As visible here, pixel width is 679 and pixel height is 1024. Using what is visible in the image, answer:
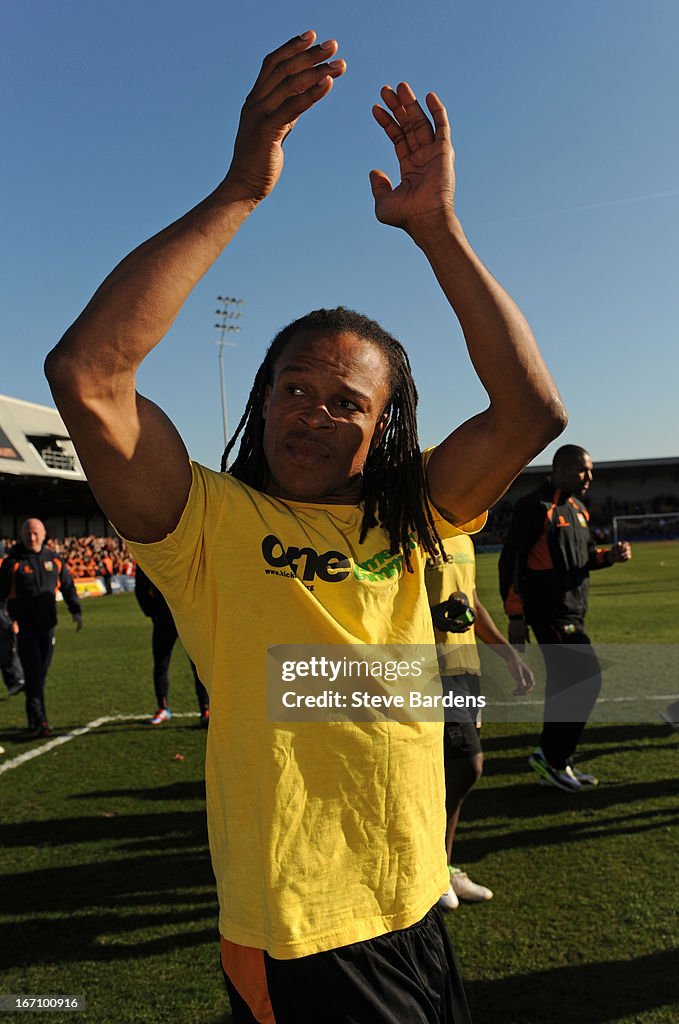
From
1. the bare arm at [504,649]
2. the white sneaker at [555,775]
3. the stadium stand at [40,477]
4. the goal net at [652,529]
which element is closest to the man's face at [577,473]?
the bare arm at [504,649]

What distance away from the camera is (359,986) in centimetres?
144

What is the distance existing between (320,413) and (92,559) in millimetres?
36277

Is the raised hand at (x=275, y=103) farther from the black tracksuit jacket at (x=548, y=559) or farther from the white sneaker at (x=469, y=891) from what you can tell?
the black tracksuit jacket at (x=548, y=559)

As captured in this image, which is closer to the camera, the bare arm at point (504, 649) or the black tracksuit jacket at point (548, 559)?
the bare arm at point (504, 649)

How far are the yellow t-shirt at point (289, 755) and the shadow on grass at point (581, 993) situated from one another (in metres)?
2.06

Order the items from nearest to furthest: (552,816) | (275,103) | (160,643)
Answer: (275,103)
(552,816)
(160,643)

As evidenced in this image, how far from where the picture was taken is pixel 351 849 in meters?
1.51

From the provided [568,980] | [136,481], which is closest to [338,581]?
[136,481]

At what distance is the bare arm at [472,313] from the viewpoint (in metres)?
1.54

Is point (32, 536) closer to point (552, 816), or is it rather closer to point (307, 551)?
point (552, 816)

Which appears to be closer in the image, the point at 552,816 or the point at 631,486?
the point at 552,816

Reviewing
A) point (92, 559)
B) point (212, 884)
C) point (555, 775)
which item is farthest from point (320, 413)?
point (92, 559)

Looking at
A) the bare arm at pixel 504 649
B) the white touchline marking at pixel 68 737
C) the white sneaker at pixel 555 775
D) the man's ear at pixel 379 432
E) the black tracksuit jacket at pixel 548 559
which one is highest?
the man's ear at pixel 379 432

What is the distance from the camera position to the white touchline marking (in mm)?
7289
